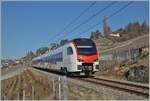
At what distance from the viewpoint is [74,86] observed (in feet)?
58.4

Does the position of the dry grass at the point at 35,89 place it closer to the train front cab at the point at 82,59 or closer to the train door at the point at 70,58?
the train door at the point at 70,58

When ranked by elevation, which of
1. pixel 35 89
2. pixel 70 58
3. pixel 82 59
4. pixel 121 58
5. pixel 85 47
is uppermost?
pixel 85 47

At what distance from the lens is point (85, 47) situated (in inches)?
1089

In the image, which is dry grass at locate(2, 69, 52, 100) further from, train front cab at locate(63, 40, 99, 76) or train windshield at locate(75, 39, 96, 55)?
train windshield at locate(75, 39, 96, 55)

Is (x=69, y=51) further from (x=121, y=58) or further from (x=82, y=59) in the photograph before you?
(x=121, y=58)

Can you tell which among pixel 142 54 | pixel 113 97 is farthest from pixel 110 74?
pixel 113 97

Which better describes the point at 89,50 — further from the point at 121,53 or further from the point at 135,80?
the point at 121,53

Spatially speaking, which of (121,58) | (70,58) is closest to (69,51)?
(70,58)

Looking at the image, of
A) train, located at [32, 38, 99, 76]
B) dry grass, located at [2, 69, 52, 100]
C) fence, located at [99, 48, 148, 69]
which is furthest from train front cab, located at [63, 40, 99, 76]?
fence, located at [99, 48, 148, 69]

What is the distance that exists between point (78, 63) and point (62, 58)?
4023 millimetres

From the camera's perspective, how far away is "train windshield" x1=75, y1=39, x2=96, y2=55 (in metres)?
27.4

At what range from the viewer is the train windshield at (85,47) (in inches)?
1078

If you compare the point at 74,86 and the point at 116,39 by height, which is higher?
the point at 116,39

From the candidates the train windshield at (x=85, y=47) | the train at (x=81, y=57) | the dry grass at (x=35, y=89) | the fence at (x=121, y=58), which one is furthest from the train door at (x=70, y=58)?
the fence at (x=121, y=58)
